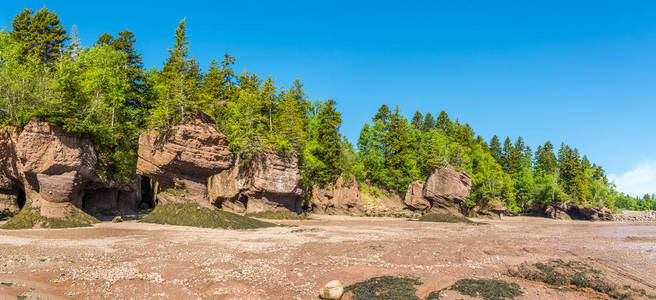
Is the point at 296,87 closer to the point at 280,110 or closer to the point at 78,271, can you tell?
the point at 280,110

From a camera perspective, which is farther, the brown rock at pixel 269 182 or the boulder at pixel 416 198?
the boulder at pixel 416 198

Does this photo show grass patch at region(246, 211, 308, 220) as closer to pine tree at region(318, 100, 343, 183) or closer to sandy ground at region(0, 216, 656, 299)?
pine tree at region(318, 100, 343, 183)

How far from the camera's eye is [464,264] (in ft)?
40.5

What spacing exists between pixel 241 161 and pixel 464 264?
2594 cm

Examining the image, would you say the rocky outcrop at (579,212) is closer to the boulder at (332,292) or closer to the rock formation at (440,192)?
the rock formation at (440,192)

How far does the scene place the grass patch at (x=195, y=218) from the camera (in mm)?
24078

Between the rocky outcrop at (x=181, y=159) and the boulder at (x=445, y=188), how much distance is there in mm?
29914

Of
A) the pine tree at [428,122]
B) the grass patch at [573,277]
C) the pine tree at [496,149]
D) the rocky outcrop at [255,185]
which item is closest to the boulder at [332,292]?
the grass patch at [573,277]

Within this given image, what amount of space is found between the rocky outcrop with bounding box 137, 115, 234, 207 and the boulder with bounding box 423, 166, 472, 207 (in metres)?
29.9

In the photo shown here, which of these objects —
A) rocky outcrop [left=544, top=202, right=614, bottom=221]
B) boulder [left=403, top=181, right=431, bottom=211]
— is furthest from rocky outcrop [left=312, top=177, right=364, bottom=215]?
rocky outcrop [left=544, top=202, right=614, bottom=221]

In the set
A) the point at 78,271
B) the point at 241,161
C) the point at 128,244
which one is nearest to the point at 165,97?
the point at 241,161

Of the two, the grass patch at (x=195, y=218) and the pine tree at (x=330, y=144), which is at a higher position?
the pine tree at (x=330, y=144)

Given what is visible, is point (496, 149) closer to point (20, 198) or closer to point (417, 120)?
point (417, 120)

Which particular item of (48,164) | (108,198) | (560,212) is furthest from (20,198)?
(560,212)
